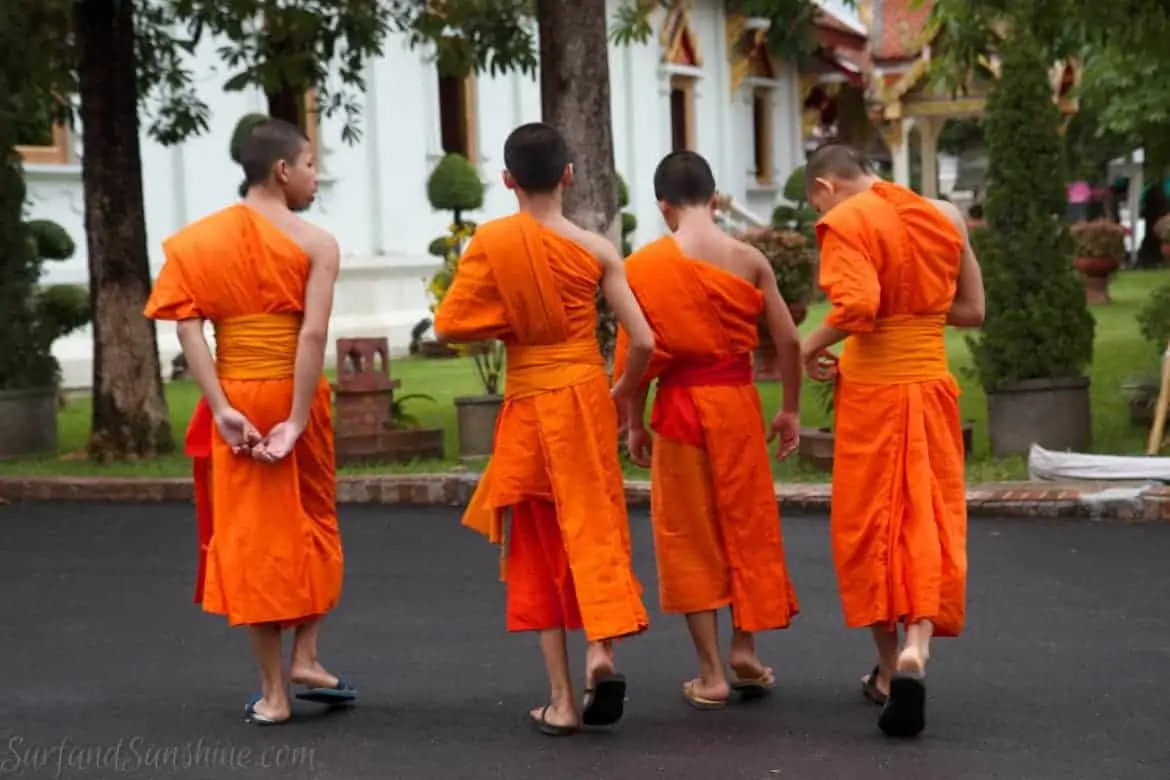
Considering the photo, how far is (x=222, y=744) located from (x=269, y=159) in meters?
1.78

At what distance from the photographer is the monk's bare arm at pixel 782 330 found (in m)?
6.51

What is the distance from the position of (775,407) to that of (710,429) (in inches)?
336

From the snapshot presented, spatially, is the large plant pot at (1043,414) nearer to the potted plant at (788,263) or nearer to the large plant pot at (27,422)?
the potted plant at (788,263)

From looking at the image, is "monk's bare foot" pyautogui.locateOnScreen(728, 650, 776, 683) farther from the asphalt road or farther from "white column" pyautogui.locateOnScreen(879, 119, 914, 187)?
"white column" pyautogui.locateOnScreen(879, 119, 914, 187)

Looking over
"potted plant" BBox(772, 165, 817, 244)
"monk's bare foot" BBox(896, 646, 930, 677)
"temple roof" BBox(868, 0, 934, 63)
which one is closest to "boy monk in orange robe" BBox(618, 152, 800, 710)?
"monk's bare foot" BBox(896, 646, 930, 677)

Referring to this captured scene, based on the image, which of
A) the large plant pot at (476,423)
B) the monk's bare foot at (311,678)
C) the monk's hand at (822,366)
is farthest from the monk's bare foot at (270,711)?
the large plant pot at (476,423)

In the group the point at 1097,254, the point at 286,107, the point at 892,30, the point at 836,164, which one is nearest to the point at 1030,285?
the point at 836,164

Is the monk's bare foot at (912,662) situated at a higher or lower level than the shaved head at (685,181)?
lower

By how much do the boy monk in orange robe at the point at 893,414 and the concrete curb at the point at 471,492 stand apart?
4363 millimetres

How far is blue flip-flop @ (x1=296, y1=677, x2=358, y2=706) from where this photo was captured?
6477mm

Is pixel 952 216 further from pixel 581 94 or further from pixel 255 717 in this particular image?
pixel 581 94

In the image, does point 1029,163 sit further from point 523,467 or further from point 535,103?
point 535,103

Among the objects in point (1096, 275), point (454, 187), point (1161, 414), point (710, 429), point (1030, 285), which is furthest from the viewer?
point (1096, 275)

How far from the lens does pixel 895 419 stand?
6250 millimetres
